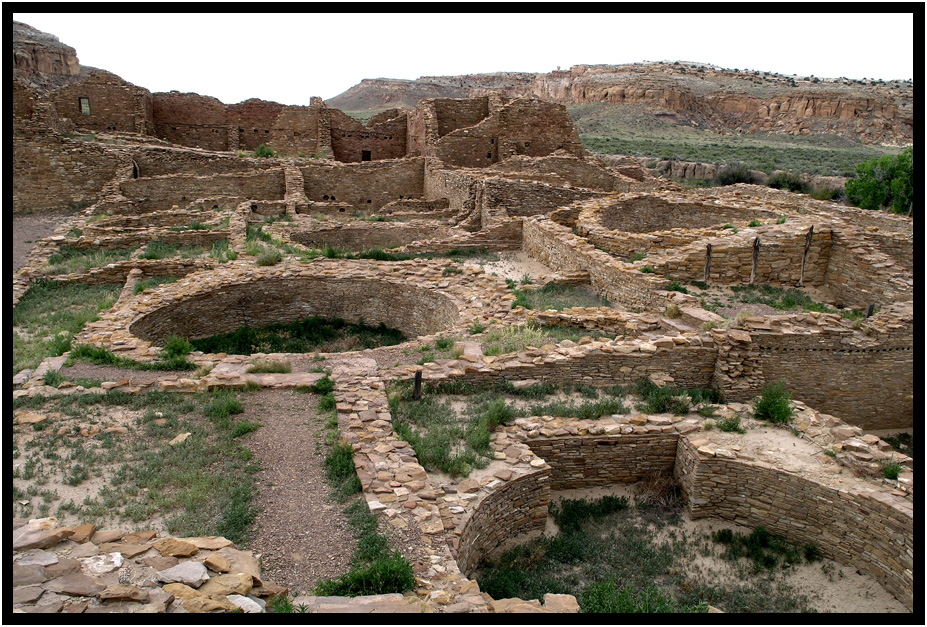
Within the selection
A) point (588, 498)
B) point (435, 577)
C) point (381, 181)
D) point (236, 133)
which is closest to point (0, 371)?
point (435, 577)

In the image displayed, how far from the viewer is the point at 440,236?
15508mm

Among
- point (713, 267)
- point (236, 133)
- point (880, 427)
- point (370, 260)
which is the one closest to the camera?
point (880, 427)

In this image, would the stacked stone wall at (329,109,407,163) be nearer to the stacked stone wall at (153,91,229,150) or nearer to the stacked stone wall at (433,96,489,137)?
the stacked stone wall at (433,96,489,137)

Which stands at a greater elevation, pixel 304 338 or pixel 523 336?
pixel 523 336

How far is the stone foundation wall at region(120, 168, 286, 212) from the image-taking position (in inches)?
716

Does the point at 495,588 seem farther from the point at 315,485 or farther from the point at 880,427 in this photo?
the point at 880,427

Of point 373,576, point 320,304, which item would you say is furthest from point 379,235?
point 373,576

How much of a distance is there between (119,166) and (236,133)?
5994 millimetres

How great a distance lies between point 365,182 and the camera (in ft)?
65.0

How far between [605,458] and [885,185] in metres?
22.8

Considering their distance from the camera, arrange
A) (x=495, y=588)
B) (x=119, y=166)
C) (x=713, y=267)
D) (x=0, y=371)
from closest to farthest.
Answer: (x=0, y=371)
(x=495, y=588)
(x=713, y=267)
(x=119, y=166)

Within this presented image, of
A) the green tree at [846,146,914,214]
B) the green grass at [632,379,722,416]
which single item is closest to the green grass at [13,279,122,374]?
the green grass at [632,379,722,416]

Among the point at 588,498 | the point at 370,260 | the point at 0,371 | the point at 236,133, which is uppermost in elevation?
the point at 236,133

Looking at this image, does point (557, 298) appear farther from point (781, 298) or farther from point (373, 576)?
point (373, 576)
